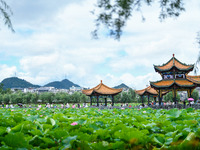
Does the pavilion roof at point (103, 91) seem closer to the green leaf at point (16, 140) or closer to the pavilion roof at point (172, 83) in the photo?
the pavilion roof at point (172, 83)

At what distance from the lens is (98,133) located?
209 cm

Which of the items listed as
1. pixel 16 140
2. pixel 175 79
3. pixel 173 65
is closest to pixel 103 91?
pixel 175 79

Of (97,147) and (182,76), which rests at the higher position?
(182,76)

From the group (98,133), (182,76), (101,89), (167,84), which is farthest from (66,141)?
(101,89)

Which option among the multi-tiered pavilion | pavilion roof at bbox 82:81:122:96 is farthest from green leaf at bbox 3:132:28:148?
pavilion roof at bbox 82:81:122:96

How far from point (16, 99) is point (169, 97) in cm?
4513

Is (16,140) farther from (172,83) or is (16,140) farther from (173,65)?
(173,65)

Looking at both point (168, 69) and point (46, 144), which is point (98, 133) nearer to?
point (46, 144)

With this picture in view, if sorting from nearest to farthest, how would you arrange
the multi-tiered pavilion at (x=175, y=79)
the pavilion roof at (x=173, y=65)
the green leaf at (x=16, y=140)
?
the green leaf at (x=16, y=140) < the multi-tiered pavilion at (x=175, y=79) < the pavilion roof at (x=173, y=65)

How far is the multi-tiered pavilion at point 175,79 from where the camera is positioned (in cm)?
2072

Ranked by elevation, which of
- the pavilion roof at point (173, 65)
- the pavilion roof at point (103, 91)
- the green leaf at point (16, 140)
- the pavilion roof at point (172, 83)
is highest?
the pavilion roof at point (173, 65)

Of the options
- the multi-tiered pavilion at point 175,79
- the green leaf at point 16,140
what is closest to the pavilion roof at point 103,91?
the multi-tiered pavilion at point 175,79

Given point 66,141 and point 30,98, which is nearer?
point 66,141

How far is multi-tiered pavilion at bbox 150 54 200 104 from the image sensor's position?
20.7 m
